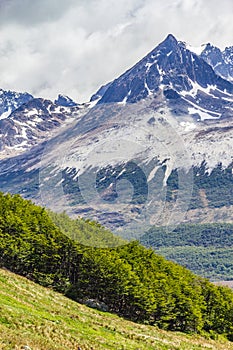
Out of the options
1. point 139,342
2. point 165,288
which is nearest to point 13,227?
point 165,288

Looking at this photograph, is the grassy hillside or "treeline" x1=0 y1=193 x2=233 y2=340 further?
"treeline" x1=0 y1=193 x2=233 y2=340

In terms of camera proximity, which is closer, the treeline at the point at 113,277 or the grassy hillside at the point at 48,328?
the grassy hillside at the point at 48,328

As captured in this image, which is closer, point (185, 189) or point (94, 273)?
point (185, 189)

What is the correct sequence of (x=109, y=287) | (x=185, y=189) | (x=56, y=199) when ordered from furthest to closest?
(x=109, y=287)
(x=56, y=199)
(x=185, y=189)

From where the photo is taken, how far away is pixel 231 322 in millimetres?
85562

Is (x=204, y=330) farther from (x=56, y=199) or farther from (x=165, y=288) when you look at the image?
(x=56, y=199)

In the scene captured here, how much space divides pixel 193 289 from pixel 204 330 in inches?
281

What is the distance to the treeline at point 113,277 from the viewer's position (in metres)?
75.2

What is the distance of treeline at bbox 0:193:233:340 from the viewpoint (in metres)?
75.2

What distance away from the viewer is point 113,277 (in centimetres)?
7612

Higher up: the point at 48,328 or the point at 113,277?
the point at 113,277

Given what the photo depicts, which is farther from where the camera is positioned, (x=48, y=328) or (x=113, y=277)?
(x=113, y=277)

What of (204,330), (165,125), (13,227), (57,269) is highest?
(165,125)

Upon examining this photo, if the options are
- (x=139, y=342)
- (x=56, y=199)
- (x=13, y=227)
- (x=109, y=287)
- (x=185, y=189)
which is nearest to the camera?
(x=185, y=189)
